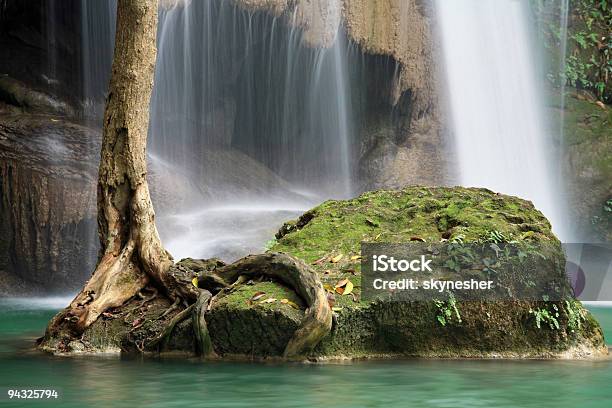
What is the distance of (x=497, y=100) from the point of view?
2119 cm

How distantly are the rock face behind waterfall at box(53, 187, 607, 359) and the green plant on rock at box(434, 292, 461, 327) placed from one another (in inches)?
1.1

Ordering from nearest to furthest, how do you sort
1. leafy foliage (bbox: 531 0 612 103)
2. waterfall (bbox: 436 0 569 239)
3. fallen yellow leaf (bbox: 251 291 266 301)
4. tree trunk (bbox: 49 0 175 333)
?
fallen yellow leaf (bbox: 251 291 266 301), tree trunk (bbox: 49 0 175 333), waterfall (bbox: 436 0 569 239), leafy foliage (bbox: 531 0 612 103)

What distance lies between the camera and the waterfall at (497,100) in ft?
67.5

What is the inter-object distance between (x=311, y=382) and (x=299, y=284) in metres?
1.21

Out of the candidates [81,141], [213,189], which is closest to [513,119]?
[213,189]

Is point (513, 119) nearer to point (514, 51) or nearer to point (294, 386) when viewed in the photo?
point (514, 51)

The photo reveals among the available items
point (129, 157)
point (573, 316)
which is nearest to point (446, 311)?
point (573, 316)

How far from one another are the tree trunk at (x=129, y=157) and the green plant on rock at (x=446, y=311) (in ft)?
8.69

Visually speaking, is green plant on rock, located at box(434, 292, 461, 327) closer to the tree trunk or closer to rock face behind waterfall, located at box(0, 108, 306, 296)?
the tree trunk

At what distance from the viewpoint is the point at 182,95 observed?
20.1m

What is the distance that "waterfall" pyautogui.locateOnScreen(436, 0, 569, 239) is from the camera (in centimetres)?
2056

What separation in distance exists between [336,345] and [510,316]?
1.49 metres

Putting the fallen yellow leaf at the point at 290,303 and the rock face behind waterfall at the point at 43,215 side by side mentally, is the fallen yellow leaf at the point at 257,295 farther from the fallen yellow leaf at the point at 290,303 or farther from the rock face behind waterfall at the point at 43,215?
the rock face behind waterfall at the point at 43,215

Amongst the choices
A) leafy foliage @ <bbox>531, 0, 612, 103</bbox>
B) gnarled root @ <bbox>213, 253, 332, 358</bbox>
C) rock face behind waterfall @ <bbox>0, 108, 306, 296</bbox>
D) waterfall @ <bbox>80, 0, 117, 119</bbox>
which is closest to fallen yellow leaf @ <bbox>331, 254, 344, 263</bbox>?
gnarled root @ <bbox>213, 253, 332, 358</bbox>
